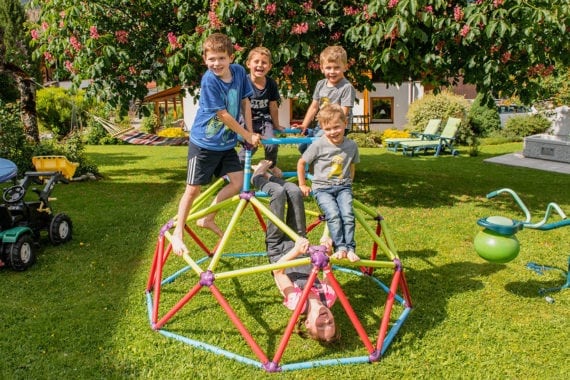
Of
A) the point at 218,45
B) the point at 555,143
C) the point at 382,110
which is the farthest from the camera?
the point at 382,110

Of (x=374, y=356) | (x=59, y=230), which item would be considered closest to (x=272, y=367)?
(x=374, y=356)

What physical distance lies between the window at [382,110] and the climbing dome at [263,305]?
19.6 m

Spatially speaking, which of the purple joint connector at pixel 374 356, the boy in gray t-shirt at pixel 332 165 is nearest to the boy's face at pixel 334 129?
the boy in gray t-shirt at pixel 332 165

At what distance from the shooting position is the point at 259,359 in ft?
11.7

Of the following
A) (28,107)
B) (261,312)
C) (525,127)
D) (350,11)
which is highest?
(350,11)

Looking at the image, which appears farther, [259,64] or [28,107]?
[28,107]

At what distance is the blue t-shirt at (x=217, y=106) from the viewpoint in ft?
13.4

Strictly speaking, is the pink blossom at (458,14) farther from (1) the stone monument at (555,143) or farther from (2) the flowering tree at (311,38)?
(1) the stone monument at (555,143)

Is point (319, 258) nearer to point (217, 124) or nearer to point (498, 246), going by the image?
point (217, 124)

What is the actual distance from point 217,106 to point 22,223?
320 centimetres

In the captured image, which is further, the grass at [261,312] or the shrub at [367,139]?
the shrub at [367,139]

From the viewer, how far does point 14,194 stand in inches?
228

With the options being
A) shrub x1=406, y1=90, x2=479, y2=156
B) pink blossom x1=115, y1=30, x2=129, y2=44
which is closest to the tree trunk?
pink blossom x1=115, y1=30, x2=129, y2=44

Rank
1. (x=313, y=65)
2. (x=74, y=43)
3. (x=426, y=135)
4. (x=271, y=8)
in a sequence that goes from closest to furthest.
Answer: (x=271, y=8) → (x=313, y=65) → (x=74, y=43) → (x=426, y=135)
